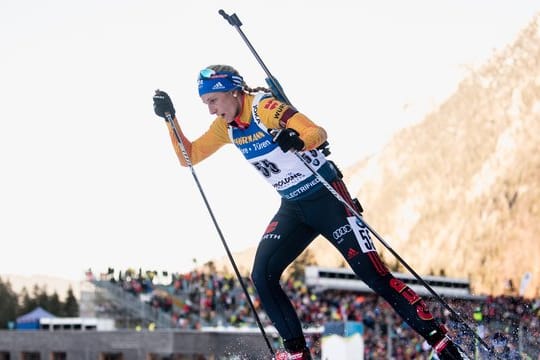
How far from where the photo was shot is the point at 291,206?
6.25m

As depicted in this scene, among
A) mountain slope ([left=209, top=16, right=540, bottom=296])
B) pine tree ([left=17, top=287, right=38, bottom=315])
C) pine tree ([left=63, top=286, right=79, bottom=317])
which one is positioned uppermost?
pine tree ([left=17, top=287, right=38, bottom=315])

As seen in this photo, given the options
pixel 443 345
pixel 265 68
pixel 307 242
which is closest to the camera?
pixel 443 345

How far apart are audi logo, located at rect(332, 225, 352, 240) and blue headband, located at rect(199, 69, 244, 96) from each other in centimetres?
115

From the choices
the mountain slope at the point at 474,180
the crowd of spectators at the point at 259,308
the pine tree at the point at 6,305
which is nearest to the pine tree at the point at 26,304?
the pine tree at the point at 6,305

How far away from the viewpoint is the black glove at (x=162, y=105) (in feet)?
22.4

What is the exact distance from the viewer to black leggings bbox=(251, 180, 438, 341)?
19.1ft

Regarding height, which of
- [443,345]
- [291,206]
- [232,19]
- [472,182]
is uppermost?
[232,19]

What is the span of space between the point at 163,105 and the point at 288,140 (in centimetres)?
164

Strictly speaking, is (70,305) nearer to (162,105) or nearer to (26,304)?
(26,304)

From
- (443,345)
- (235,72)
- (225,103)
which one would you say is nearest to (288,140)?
(225,103)

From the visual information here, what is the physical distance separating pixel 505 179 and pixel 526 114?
15830 millimetres

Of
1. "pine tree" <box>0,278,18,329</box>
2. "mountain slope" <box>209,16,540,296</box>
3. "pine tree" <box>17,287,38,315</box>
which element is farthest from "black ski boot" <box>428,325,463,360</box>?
"mountain slope" <box>209,16,540,296</box>

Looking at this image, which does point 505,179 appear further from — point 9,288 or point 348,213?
point 348,213

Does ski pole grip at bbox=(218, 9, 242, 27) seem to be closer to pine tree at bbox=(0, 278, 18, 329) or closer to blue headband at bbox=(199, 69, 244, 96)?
blue headband at bbox=(199, 69, 244, 96)
